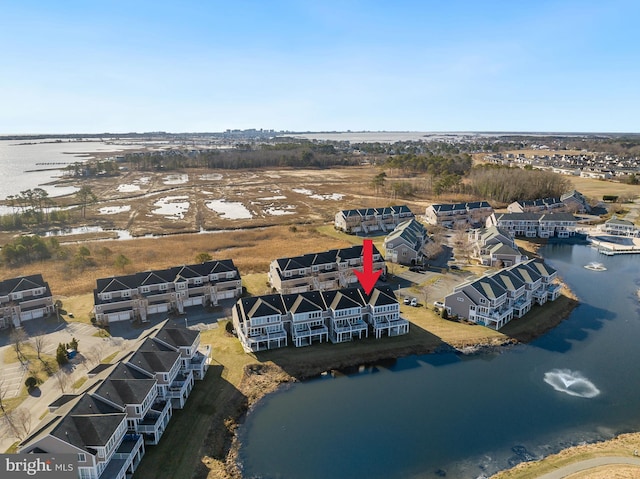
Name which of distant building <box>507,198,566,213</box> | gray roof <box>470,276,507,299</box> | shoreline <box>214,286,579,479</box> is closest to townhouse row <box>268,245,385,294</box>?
gray roof <box>470,276,507,299</box>

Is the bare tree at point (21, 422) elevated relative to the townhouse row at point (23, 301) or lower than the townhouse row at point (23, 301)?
lower

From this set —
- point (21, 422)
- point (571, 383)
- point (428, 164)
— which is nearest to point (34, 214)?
point (21, 422)

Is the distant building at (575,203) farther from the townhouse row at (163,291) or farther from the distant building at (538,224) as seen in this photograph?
the townhouse row at (163,291)

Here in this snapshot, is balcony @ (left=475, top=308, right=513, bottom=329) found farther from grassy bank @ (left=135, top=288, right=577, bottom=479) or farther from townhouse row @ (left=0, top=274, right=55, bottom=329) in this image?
townhouse row @ (left=0, top=274, right=55, bottom=329)

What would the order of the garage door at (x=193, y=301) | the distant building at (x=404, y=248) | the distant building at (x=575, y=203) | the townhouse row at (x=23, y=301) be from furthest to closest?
the distant building at (x=575, y=203) < the distant building at (x=404, y=248) < the garage door at (x=193, y=301) < the townhouse row at (x=23, y=301)

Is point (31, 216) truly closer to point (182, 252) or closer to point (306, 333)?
point (182, 252)

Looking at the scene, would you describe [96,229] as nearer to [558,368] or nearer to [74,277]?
[74,277]

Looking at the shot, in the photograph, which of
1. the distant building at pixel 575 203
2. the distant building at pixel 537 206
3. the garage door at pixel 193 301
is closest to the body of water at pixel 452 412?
the garage door at pixel 193 301
